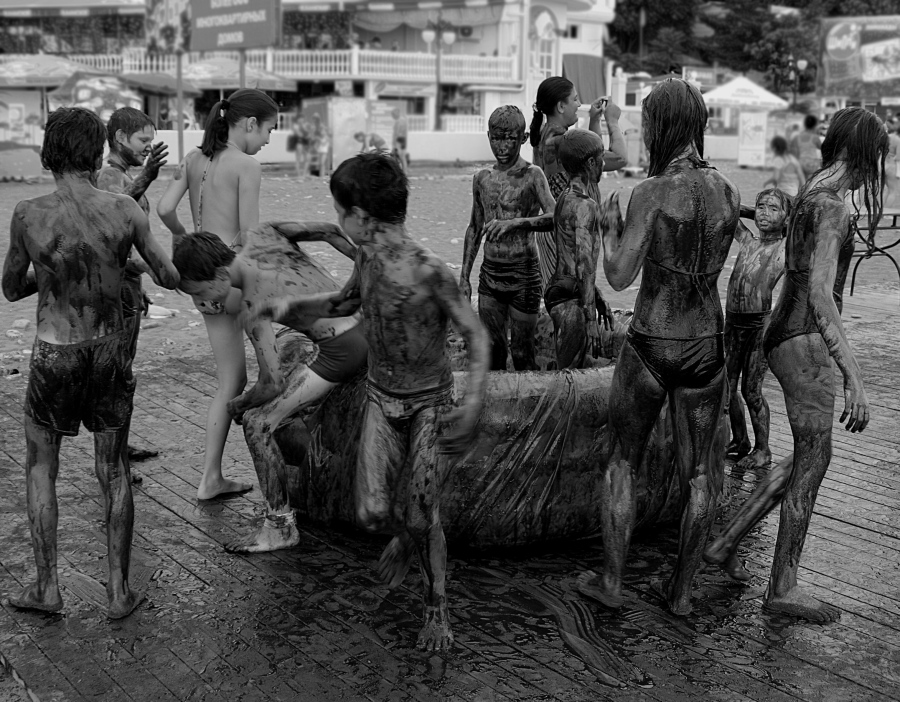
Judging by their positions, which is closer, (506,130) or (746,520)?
(746,520)

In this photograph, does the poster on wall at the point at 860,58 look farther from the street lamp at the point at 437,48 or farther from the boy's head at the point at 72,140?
the boy's head at the point at 72,140

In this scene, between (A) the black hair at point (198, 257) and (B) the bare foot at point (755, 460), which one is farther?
(B) the bare foot at point (755, 460)

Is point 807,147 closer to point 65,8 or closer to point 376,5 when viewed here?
point 376,5

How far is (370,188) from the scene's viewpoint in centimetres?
360

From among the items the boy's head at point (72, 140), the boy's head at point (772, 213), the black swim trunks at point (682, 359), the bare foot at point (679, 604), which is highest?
the boy's head at point (72, 140)

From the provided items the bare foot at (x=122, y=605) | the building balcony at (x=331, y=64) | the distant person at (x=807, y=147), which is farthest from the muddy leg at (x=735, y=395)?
the building balcony at (x=331, y=64)

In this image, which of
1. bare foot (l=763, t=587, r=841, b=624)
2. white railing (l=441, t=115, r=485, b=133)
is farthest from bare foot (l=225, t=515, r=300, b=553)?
white railing (l=441, t=115, r=485, b=133)

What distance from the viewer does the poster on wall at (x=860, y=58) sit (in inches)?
1619

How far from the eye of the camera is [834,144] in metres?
3.92

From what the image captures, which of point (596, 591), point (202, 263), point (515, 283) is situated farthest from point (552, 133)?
point (596, 591)

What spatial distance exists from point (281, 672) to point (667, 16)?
60681 millimetres

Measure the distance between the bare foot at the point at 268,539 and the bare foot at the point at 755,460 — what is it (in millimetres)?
2413

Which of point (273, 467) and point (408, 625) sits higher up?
point (273, 467)

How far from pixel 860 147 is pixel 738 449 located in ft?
7.40
